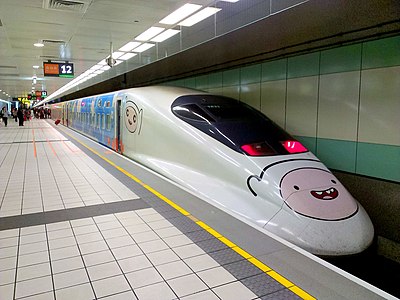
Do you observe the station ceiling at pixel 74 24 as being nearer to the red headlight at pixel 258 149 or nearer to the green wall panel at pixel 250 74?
the green wall panel at pixel 250 74

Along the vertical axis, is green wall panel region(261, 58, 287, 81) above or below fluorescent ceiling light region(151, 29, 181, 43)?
below

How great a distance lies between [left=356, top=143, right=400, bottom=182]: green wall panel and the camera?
511cm

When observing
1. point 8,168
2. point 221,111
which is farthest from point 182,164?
point 8,168

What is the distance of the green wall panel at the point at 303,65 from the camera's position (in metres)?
6.48

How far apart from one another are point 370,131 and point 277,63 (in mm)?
2818

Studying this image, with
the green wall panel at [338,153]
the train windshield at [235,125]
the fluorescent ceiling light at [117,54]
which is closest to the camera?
the train windshield at [235,125]

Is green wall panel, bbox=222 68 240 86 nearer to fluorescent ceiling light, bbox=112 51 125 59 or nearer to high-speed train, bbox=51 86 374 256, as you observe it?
high-speed train, bbox=51 86 374 256

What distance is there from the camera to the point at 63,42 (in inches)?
367

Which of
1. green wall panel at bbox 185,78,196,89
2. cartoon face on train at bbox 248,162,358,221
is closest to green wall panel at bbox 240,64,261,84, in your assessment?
green wall panel at bbox 185,78,196,89

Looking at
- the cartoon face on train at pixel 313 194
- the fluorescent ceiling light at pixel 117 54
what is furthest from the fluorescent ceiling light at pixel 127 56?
the cartoon face on train at pixel 313 194

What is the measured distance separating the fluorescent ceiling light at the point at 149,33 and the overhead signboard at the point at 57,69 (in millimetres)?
4949

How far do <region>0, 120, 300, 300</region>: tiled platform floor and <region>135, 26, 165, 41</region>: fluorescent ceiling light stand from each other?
443 centimetres

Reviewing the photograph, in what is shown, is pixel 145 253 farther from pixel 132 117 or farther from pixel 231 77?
pixel 231 77

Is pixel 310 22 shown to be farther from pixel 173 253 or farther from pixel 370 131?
pixel 173 253
